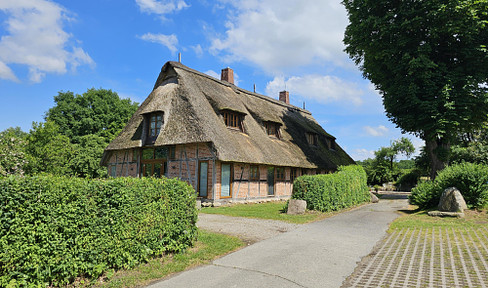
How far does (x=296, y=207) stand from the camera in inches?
492

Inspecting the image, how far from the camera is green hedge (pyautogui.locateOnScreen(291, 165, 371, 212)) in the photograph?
13.1m

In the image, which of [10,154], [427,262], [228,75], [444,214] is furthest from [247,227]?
[228,75]

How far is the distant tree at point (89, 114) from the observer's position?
116 feet

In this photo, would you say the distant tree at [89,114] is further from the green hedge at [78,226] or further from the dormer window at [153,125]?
the green hedge at [78,226]

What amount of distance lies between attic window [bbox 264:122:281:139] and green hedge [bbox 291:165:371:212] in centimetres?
730

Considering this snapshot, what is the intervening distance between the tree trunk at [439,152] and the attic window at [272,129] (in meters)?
10.5

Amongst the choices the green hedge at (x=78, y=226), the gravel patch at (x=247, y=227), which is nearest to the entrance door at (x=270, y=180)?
the gravel patch at (x=247, y=227)

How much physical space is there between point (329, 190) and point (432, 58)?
1215 centimetres

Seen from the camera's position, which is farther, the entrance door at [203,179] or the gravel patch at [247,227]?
the entrance door at [203,179]

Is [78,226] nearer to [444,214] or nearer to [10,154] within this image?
[10,154]

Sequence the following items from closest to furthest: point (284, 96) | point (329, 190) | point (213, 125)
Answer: point (329, 190), point (213, 125), point (284, 96)

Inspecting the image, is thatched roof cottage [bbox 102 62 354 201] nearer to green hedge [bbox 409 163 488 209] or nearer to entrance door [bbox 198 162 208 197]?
entrance door [bbox 198 162 208 197]

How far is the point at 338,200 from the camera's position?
14.7 m

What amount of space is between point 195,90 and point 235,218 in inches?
410
